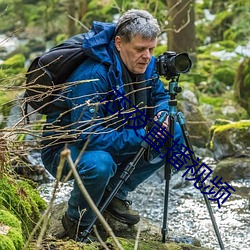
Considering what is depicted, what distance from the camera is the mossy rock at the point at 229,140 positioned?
22.2ft

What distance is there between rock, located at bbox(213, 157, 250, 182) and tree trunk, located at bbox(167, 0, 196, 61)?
387 centimetres

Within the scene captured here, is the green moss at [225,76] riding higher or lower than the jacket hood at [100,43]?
lower

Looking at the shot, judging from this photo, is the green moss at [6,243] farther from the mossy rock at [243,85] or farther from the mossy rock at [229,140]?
the mossy rock at [243,85]

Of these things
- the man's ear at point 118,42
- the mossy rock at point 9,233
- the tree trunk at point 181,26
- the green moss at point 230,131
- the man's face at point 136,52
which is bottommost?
the green moss at point 230,131

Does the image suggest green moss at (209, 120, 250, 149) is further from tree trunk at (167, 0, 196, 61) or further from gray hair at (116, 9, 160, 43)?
gray hair at (116, 9, 160, 43)

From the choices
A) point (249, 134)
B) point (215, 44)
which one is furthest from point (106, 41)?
point (215, 44)

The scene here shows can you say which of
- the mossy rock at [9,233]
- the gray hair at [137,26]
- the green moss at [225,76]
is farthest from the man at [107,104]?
the green moss at [225,76]

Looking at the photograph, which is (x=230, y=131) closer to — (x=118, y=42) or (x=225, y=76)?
(x=118, y=42)

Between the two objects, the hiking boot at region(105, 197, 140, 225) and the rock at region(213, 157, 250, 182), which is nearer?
the hiking boot at region(105, 197, 140, 225)

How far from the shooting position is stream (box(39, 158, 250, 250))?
181 inches

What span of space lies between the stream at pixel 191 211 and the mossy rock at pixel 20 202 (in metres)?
1.09

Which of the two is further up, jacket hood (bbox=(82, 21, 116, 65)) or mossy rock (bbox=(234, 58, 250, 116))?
jacket hood (bbox=(82, 21, 116, 65))

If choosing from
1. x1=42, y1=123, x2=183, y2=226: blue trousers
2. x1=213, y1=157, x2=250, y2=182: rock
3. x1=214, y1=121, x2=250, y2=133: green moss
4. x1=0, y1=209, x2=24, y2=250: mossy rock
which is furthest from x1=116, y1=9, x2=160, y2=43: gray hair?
x1=214, y1=121, x2=250, y2=133: green moss

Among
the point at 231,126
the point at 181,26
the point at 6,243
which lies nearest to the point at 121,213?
the point at 6,243
